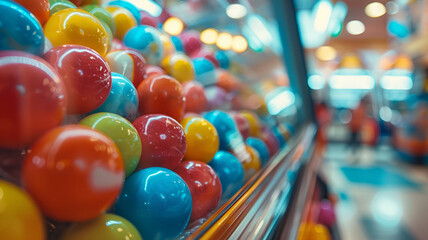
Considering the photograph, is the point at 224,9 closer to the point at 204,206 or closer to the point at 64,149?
the point at 204,206

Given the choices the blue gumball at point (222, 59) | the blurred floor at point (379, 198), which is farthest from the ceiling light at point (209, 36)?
the blurred floor at point (379, 198)

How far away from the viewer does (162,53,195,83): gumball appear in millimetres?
1002

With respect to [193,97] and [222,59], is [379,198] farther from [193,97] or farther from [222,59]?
[193,97]

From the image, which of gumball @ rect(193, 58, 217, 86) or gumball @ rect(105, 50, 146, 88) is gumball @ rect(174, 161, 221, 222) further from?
gumball @ rect(193, 58, 217, 86)

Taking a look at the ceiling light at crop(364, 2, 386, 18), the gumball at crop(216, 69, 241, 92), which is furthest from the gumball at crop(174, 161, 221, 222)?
the ceiling light at crop(364, 2, 386, 18)

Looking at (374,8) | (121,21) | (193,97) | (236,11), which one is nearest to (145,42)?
(121,21)

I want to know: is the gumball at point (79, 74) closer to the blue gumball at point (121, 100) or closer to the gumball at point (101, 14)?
the blue gumball at point (121, 100)

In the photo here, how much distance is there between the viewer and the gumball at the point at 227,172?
32.9 inches

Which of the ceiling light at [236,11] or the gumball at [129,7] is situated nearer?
the gumball at [129,7]

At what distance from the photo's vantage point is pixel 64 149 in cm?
35

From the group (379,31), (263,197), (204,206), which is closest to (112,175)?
(204,206)

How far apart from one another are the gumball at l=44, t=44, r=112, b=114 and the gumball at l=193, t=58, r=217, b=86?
757 mm

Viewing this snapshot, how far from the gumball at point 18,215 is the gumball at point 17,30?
0.62 ft

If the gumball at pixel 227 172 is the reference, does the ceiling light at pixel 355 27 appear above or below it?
above
